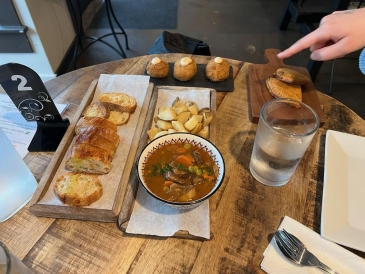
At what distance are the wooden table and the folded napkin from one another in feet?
0.11

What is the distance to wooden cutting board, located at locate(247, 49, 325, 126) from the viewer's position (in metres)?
1.33

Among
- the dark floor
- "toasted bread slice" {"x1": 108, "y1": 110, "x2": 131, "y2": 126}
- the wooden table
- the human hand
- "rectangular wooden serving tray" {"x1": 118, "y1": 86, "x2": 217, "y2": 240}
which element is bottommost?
the dark floor

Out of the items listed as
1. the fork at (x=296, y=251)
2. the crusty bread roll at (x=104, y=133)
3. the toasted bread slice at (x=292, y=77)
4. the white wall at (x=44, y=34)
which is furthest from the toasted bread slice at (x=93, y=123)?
the white wall at (x=44, y=34)

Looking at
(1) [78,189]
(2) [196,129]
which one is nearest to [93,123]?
(1) [78,189]

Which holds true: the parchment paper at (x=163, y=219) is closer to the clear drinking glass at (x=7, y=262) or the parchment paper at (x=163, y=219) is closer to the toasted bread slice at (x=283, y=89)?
the clear drinking glass at (x=7, y=262)


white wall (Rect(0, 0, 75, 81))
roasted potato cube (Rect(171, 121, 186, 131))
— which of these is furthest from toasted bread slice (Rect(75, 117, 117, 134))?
white wall (Rect(0, 0, 75, 81))

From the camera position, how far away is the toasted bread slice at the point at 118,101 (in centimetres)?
128

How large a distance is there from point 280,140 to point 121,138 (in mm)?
619

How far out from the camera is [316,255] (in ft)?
2.78

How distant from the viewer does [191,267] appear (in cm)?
85

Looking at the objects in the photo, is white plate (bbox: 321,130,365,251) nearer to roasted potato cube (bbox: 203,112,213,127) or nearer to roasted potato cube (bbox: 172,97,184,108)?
roasted potato cube (bbox: 203,112,213,127)

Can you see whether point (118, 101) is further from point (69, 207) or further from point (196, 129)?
point (69, 207)

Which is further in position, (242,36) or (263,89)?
(242,36)

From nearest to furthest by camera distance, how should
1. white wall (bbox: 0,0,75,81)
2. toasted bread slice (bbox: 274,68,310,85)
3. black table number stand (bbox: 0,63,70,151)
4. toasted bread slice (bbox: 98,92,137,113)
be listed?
black table number stand (bbox: 0,63,70,151)
toasted bread slice (bbox: 98,92,137,113)
toasted bread slice (bbox: 274,68,310,85)
white wall (bbox: 0,0,75,81)
